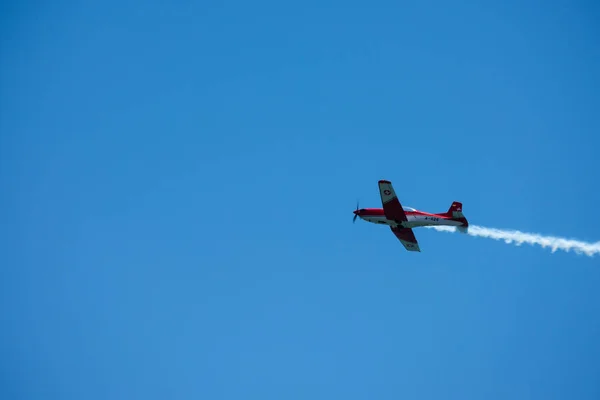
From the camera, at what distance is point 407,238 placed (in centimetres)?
3666

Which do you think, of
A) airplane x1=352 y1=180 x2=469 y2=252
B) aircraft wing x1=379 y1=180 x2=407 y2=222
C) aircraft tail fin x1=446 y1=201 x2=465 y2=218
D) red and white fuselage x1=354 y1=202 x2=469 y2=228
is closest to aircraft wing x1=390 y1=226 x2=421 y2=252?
airplane x1=352 y1=180 x2=469 y2=252

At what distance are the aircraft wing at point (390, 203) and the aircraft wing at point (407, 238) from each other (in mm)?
1609

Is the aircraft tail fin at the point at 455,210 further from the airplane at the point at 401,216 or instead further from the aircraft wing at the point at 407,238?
the aircraft wing at the point at 407,238

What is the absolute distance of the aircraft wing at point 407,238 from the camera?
3603 cm

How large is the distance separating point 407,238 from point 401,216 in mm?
3117

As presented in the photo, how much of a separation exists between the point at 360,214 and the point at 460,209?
21.1 feet

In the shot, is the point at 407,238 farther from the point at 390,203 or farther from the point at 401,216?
the point at 390,203

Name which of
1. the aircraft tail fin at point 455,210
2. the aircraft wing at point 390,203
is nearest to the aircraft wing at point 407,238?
the aircraft wing at point 390,203

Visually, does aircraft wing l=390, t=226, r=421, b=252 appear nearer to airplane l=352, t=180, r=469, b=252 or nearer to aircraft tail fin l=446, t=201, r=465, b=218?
airplane l=352, t=180, r=469, b=252

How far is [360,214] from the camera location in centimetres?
3581

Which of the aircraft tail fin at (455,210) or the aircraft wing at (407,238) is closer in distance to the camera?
the aircraft tail fin at (455,210)

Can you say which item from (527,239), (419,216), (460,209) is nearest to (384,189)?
(419,216)

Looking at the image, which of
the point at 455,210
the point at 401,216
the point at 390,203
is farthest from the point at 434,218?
the point at 390,203

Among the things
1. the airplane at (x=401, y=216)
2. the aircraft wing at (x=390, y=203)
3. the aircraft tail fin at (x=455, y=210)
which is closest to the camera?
the aircraft wing at (x=390, y=203)
